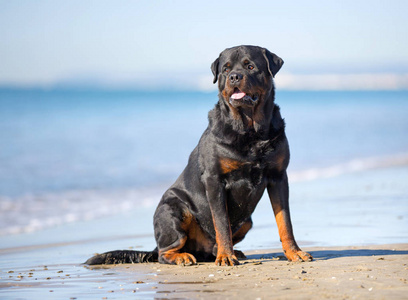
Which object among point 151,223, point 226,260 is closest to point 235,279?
point 226,260

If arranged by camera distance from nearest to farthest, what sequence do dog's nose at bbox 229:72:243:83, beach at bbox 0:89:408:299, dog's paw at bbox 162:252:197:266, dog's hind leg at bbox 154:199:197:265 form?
beach at bbox 0:89:408:299
dog's nose at bbox 229:72:243:83
dog's paw at bbox 162:252:197:266
dog's hind leg at bbox 154:199:197:265

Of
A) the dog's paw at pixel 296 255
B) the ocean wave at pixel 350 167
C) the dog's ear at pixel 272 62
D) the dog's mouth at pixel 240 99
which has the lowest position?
the dog's paw at pixel 296 255

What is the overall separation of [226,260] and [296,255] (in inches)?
21.7

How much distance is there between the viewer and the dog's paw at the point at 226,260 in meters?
→ 4.91

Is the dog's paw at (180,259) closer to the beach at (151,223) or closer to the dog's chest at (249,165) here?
the beach at (151,223)

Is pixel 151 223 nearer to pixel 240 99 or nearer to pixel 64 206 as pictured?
pixel 64 206

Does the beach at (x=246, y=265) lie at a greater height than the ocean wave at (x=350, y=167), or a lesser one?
lesser

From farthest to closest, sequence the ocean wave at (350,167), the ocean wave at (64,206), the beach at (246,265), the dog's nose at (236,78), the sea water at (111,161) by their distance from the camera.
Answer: the ocean wave at (350,167) → the sea water at (111,161) → the ocean wave at (64,206) → the dog's nose at (236,78) → the beach at (246,265)

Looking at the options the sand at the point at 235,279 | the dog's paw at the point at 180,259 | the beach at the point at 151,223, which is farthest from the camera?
the dog's paw at the point at 180,259

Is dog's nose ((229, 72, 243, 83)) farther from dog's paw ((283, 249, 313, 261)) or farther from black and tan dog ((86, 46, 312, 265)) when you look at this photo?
dog's paw ((283, 249, 313, 261))

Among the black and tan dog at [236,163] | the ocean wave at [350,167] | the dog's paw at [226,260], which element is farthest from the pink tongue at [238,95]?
the ocean wave at [350,167]

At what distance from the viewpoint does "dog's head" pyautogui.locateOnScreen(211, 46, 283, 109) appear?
4934 millimetres

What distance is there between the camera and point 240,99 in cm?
493

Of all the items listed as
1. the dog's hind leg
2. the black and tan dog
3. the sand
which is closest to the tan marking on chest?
the black and tan dog
